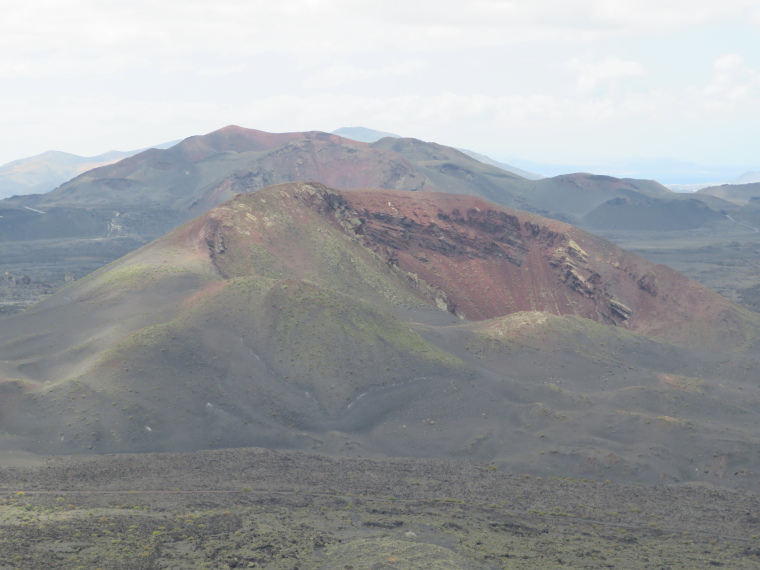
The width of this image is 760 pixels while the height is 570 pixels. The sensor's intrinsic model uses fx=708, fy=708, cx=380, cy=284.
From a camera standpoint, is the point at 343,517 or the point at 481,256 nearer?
the point at 343,517

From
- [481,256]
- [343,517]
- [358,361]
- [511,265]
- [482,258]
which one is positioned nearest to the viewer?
[343,517]

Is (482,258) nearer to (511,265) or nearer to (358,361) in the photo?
(511,265)

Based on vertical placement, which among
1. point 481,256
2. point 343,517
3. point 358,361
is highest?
point 481,256

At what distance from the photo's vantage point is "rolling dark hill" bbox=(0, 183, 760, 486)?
52.5 metres

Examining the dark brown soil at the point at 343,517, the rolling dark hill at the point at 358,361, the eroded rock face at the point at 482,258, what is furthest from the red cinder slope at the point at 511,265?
the dark brown soil at the point at 343,517

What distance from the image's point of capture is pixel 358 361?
6303 centimetres

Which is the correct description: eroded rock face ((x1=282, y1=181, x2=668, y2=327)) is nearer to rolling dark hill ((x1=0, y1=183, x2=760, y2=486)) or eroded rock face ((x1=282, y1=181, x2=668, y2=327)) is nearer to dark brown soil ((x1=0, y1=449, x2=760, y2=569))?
rolling dark hill ((x1=0, y1=183, x2=760, y2=486))

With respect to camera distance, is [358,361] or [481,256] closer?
[358,361]

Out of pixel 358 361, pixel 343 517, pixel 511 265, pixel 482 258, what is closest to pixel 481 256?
pixel 482 258

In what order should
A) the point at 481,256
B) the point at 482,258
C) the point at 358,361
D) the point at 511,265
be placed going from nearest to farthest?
the point at 358,361, the point at 482,258, the point at 481,256, the point at 511,265

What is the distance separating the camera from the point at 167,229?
196375mm

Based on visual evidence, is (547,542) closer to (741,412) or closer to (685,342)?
(741,412)

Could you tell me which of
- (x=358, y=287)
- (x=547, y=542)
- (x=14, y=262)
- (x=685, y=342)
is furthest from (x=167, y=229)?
(x=547, y=542)

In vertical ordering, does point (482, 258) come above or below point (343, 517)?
above
